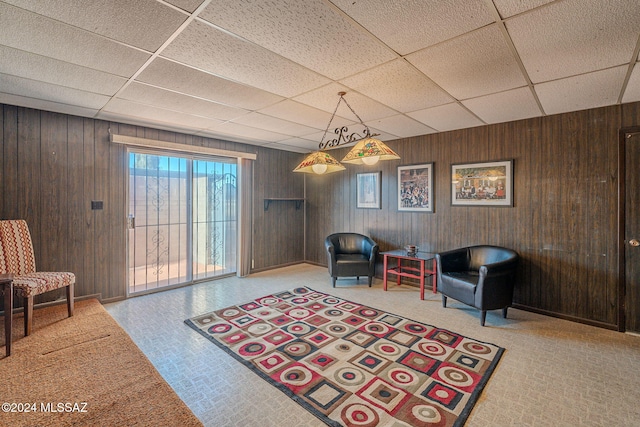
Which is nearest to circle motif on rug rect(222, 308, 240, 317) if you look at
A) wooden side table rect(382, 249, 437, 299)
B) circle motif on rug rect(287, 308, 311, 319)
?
circle motif on rug rect(287, 308, 311, 319)

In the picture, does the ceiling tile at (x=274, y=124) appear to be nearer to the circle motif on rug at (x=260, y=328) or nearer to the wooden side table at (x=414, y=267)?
the wooden side table at (x=414, y=267)

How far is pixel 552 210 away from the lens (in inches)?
150

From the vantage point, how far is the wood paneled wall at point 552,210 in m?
3.44

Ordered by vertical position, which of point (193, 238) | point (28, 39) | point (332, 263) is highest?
point (28, 39)

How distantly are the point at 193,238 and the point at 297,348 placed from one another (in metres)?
3.19

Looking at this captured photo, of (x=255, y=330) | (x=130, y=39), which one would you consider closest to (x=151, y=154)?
(x=130, y=39)

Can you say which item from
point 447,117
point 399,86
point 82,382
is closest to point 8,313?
point 82,382

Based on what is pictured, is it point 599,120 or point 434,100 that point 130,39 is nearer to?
point 434,100

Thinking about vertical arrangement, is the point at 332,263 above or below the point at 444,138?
below

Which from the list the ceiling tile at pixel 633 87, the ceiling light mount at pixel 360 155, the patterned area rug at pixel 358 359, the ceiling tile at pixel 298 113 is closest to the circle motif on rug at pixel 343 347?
the patterned area rug at pixel 358 359

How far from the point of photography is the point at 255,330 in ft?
10.8

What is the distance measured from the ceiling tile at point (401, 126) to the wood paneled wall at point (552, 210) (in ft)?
1.02

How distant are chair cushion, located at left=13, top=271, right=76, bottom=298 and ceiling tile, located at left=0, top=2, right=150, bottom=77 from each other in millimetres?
2217

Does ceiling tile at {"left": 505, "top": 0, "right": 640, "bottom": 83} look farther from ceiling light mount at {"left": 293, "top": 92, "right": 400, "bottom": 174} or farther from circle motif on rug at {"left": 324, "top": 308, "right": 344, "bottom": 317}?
circle motif on rug at {"left": 324, "top": 308, "right": 344, "bottom": 317}
